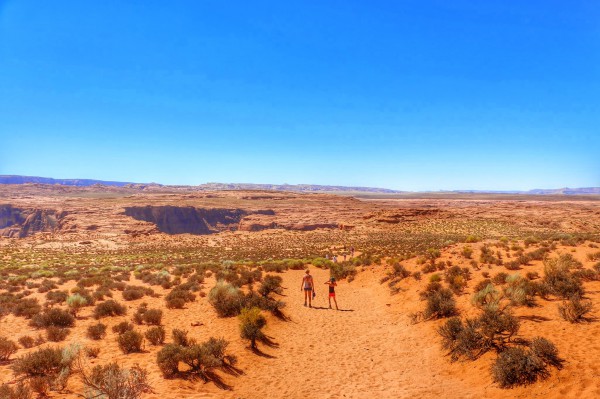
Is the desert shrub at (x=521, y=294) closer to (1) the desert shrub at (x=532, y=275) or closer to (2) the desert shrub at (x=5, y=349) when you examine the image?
(1) the desert shrub at (x=532, y=275)

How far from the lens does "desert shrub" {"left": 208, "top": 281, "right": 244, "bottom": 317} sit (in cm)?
1386

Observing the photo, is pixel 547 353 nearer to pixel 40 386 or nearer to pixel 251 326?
pixel 251 326

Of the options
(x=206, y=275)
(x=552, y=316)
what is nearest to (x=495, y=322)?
(x=552, y=316)

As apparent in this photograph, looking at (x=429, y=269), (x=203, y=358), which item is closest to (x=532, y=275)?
(x=429, y=269)

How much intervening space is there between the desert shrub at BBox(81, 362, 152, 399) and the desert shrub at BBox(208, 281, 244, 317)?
5.99m

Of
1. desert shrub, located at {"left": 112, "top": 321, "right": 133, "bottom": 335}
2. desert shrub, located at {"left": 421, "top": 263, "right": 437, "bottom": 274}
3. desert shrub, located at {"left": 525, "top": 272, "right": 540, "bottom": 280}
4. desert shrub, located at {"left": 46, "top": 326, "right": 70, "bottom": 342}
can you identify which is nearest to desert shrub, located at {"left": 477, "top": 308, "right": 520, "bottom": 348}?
desert shrub, located at {"left": 525, "top": 272, "right": 540, "bottom": 280}

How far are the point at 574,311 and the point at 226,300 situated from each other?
12.3m

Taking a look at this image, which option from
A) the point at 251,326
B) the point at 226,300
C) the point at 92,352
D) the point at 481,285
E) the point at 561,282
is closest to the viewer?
the point at 92,352

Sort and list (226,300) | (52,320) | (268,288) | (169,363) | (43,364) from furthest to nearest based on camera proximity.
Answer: (268,288) → (226,300) → (52,320) → (169,363) → (43,364)

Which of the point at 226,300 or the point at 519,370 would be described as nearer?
the point at 519,370

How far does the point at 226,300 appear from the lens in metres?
14.5

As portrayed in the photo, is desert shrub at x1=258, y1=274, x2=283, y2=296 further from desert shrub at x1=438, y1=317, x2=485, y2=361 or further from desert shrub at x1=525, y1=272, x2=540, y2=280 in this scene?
desert shrub at x1=525, y1=272, x2=540, y2=280

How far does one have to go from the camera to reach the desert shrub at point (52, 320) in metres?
12.1

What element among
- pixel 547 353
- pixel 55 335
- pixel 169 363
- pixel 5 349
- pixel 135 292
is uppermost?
pixel 547 353
